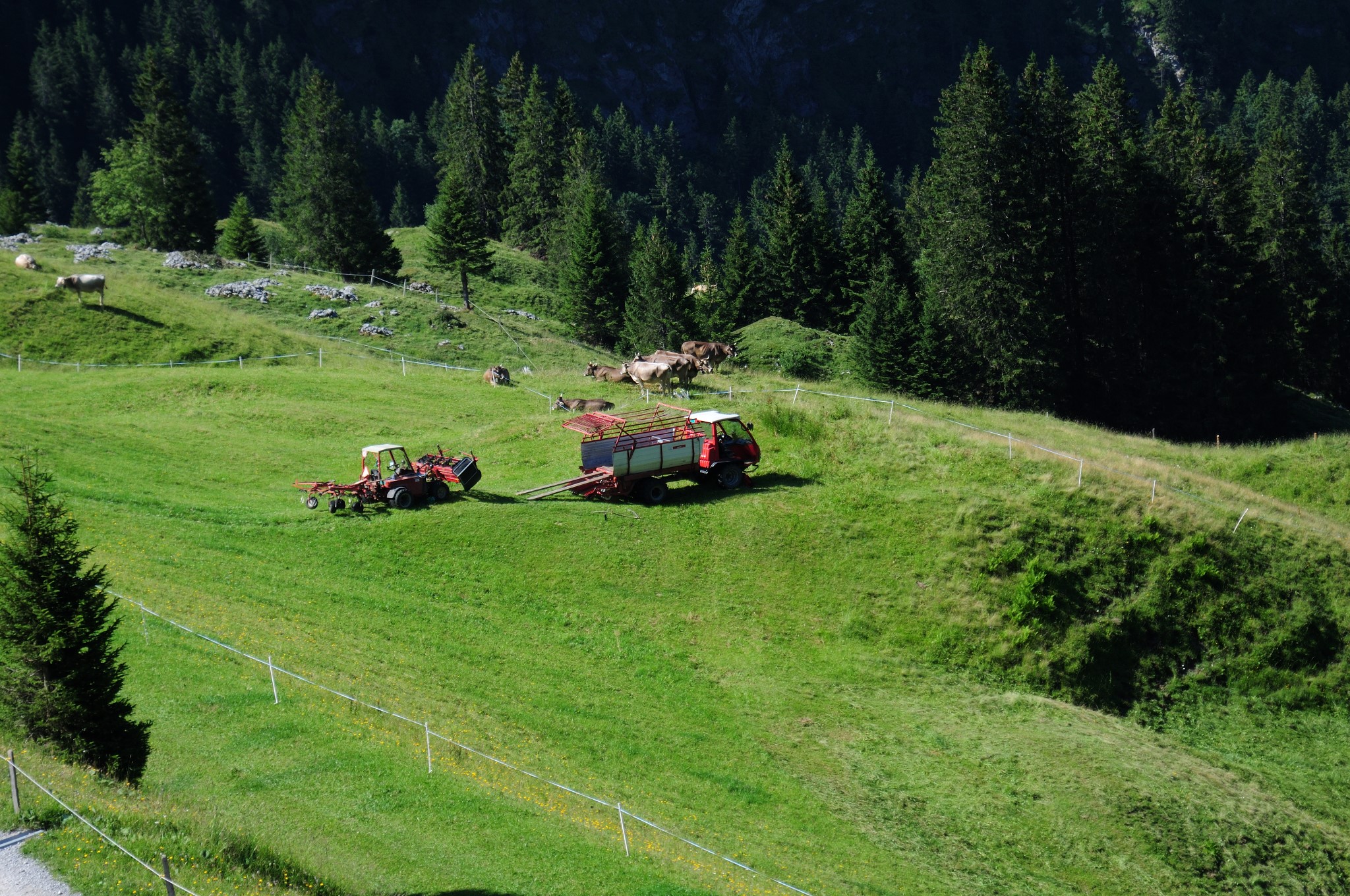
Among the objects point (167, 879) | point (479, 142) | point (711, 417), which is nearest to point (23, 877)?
point (167, 879)

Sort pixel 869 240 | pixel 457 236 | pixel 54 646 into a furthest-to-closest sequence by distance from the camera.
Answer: pixel 869 240 < pixel 457 236 < pixel 54 646

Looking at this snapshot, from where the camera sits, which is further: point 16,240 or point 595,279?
point 595,279

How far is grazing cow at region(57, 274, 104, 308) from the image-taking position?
198 feet

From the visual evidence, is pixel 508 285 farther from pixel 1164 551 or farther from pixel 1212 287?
pixel 1164 551

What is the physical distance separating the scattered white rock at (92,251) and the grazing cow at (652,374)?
47914 mm

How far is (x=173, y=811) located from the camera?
1712cm

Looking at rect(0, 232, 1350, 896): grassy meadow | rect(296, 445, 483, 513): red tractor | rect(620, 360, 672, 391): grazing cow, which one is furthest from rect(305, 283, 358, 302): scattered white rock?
rect(296, 445, 483, 513): red tractor

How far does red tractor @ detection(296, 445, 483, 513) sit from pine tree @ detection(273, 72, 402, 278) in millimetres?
58597

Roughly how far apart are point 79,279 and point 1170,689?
5912cm

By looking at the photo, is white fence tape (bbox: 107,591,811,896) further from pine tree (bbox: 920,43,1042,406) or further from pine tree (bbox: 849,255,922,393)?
pine tree (bbox: 920,43,1042,406)

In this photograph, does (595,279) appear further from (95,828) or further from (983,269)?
(95,828)

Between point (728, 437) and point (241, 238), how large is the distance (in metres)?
68.0

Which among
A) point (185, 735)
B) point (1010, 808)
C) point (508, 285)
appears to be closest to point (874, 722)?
point (1010, 808)

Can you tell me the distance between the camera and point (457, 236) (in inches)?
3145
